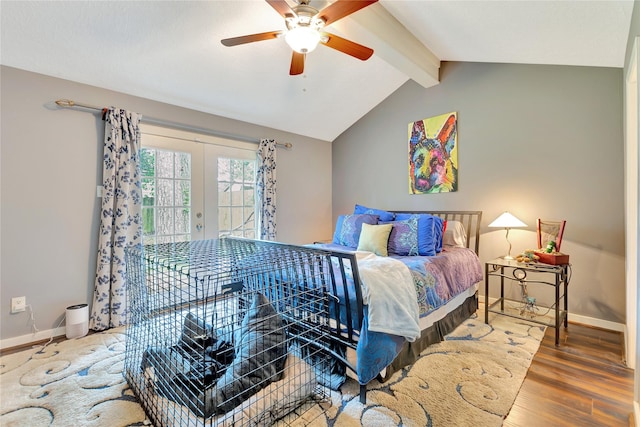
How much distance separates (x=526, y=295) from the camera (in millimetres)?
3109

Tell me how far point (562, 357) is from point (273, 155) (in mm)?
3602

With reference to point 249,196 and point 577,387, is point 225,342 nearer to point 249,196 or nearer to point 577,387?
point 577,387

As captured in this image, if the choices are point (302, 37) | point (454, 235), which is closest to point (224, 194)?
point (302, 37)

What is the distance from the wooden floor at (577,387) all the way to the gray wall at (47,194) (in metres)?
3.50

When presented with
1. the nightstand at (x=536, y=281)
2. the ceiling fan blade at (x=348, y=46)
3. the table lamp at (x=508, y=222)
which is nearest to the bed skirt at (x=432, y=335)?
the nightstand at (x=536, y=281)

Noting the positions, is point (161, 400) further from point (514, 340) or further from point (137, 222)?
point (514, 340)

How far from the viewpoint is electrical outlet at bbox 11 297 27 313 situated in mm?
2418

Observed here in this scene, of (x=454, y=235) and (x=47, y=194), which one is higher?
(x=47, y=194)

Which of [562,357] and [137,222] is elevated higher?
[137,222]

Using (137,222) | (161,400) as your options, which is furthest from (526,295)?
(137,222)

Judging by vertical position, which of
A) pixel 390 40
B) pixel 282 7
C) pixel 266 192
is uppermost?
pixel 390 40

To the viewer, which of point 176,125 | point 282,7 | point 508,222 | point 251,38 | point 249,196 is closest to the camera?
point 282,7

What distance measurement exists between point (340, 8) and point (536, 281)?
121 inches

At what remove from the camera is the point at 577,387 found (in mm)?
1852
